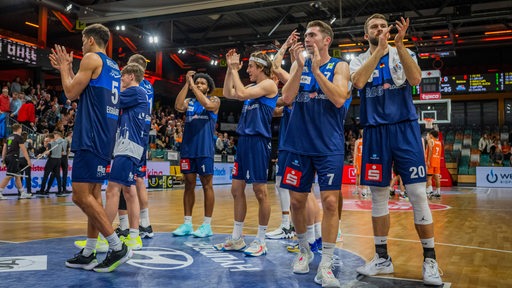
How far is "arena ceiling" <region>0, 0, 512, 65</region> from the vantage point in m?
14.8

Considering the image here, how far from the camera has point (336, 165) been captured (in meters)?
3.58

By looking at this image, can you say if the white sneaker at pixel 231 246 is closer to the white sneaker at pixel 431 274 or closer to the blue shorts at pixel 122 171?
the blue shorts at pixel 122 171

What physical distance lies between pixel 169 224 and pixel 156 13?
9.92 meters

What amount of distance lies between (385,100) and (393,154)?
1.55 feet

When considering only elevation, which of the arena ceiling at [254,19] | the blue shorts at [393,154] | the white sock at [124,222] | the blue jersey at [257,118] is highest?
the arena ceiling at [254,19]

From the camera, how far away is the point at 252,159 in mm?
4812

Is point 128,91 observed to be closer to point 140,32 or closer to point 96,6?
point 96,6

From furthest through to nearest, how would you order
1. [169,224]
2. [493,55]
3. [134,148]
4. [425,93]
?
[493,55], [425,93], [169,224], [134,148]

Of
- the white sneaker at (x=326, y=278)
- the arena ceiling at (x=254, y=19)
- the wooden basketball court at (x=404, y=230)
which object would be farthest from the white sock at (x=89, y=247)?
the arena ceiling at (x=254, y=19)

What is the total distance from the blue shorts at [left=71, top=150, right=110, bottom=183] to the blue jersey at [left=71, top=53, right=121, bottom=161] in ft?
0.15

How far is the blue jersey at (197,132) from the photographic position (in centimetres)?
572

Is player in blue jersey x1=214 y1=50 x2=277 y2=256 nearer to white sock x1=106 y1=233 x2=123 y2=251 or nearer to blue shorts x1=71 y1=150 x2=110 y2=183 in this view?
white sock x1=106 y1=233 x2=123 y2=251

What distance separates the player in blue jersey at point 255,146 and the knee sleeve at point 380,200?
126 centimetres

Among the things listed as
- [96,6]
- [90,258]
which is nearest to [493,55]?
[96,6]
